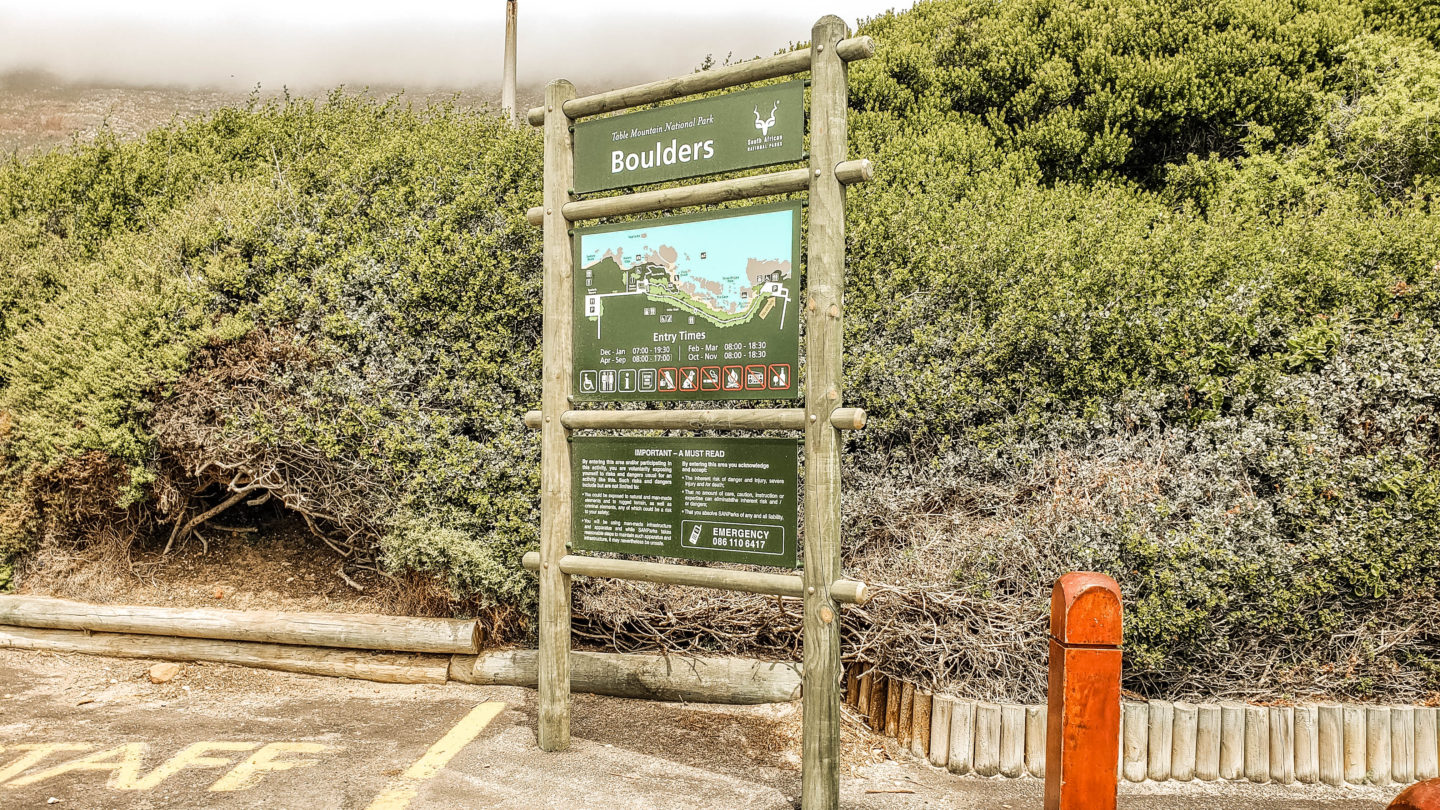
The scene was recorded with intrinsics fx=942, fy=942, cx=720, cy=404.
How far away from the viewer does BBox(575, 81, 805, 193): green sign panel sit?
13.6ft

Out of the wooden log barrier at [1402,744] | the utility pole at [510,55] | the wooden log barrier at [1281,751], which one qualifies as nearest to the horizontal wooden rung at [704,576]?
the wooden log barrier at [1281,751]

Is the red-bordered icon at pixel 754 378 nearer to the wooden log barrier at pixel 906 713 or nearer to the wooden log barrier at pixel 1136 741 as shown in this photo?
the wooden log barrier at pixel 906 713

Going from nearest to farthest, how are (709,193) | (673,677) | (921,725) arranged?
(709,193) → (921,725) → (673,677)

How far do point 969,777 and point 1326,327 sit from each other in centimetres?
356

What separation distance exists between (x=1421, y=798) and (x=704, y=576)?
2.81m

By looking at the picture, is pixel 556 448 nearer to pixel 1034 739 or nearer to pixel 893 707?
pixel 893 707

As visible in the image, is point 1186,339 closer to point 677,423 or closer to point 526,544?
point 677,423

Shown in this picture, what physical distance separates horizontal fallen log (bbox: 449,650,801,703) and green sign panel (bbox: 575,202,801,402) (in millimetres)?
1799

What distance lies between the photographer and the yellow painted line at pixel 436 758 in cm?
412

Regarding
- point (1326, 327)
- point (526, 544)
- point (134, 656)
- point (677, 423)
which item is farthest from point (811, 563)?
point (134, 656)

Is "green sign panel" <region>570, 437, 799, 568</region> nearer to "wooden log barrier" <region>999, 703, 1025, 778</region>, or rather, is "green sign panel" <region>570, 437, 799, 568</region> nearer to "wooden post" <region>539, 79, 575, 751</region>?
"wooden post" <region>539, 79, 575, 751</region>

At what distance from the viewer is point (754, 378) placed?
13.8 ft

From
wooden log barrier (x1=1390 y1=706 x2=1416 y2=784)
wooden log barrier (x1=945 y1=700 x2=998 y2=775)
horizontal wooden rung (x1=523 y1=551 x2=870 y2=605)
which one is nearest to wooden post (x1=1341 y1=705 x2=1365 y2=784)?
wooden log barrier (x1=1390 y1=706 x2=1416 y2=784)

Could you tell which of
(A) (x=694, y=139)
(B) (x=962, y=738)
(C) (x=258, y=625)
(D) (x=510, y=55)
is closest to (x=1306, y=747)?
(B) (x=962, y=738)
